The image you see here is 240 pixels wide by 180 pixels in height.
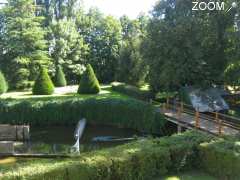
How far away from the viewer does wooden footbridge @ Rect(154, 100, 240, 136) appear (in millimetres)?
16156

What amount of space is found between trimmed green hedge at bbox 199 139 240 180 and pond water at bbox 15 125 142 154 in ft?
29.2

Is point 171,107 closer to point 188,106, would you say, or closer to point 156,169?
point 188,106

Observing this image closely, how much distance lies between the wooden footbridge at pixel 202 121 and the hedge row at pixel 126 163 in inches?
212

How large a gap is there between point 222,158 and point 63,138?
1303 centimetres

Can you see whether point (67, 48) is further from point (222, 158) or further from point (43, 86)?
point (222, 158)

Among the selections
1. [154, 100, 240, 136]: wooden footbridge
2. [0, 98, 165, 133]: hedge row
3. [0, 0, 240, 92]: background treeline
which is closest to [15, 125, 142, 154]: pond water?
[0, 98, 165, 133]: hedge row

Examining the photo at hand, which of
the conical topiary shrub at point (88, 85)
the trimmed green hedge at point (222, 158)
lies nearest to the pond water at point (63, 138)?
the conical topiary shrub at point (88, 85)

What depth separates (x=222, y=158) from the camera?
986 cm

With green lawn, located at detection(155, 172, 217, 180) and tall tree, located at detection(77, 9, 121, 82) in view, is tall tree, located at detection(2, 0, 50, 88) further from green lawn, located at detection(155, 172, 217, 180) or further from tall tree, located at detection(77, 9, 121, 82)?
green lawn, located at detection(155, 172, 217, 180)

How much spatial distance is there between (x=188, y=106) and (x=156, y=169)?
41.2ft

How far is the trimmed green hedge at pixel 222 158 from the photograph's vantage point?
31.3ft

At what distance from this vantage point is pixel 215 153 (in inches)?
394

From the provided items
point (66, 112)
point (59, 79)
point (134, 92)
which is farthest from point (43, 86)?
point (59, 79)

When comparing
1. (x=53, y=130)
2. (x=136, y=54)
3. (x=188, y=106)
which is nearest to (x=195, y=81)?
(x=188, y=106)
